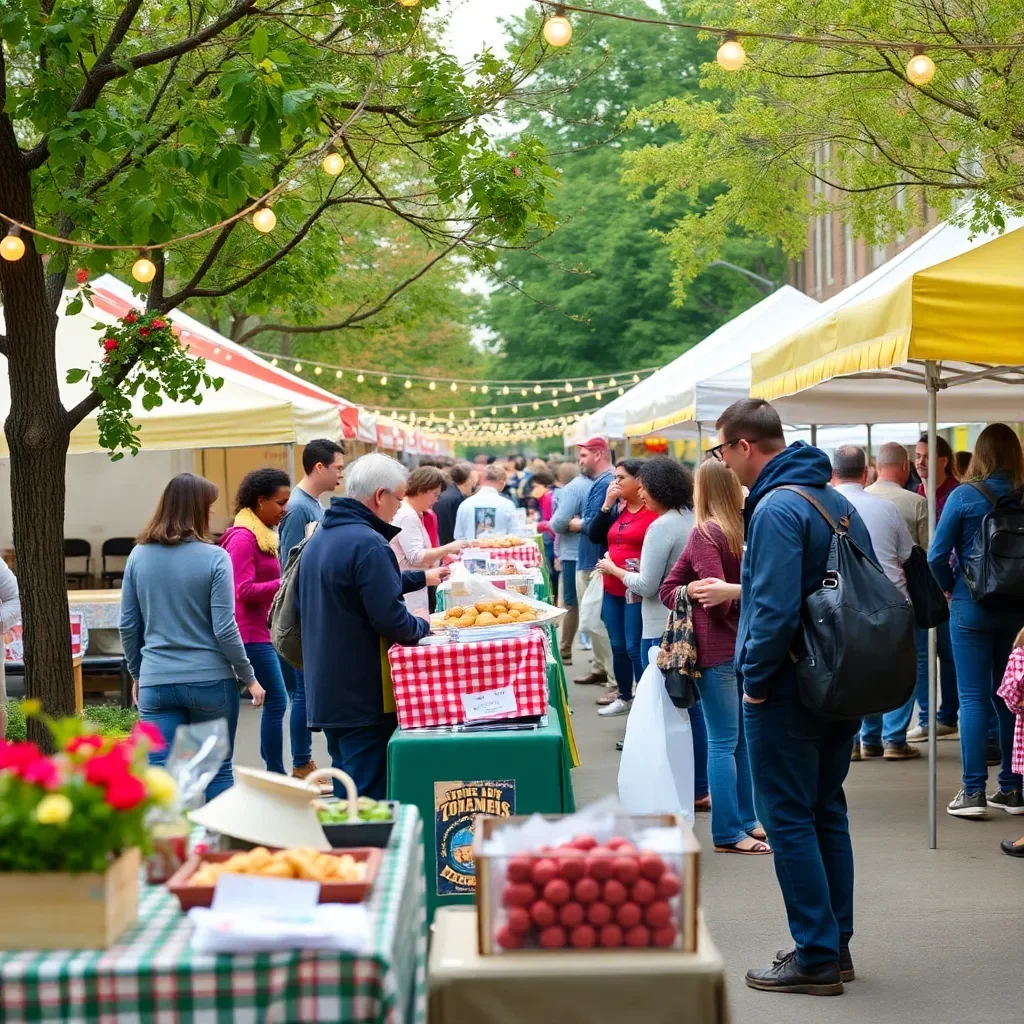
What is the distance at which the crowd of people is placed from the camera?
496cm

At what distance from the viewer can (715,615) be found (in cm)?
707

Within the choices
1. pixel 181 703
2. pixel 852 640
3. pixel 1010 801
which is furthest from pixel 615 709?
pixel 852 640

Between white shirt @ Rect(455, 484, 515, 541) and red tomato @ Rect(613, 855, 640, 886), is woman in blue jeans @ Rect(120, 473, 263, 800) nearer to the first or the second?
red tomato @ Rect(613, 855, 640, 886)

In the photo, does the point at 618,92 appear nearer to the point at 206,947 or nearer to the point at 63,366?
the point at 63,366

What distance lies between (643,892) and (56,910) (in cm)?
128

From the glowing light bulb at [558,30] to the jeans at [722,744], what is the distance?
124 inches

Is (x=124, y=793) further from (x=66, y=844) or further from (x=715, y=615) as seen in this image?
(x=715, y=615)

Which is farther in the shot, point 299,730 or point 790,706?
point 299,730

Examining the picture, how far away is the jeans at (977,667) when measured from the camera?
780 cm

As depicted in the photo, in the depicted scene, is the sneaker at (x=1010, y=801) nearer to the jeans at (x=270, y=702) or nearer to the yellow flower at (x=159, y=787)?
the jeans at (x=270, y=702)

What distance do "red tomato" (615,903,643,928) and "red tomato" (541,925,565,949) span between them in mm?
137

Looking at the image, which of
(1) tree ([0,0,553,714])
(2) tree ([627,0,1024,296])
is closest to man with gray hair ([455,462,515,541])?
(2) tree ([627,0,1024,296])

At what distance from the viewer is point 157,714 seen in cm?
675

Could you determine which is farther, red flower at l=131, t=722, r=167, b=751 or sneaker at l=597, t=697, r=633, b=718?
sneaker at l=597, t=697, r=633, b=718
